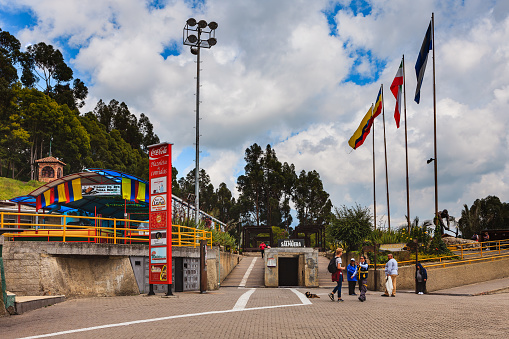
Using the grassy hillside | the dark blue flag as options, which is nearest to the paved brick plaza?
the dark blue flag

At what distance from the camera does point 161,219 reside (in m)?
17.7

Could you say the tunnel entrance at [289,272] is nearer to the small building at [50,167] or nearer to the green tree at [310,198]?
the small building at [50,167]

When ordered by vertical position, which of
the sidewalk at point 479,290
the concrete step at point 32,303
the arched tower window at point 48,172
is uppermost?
the arched tower window at point 48,172

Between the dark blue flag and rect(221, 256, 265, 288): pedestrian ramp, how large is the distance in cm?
1515

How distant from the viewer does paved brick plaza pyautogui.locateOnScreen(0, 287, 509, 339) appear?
8.92 metres

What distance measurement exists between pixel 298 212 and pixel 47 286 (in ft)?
234

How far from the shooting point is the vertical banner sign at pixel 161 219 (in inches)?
689

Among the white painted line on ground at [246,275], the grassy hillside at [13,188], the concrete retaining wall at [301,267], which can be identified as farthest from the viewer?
the grassy hillside at [13,188]

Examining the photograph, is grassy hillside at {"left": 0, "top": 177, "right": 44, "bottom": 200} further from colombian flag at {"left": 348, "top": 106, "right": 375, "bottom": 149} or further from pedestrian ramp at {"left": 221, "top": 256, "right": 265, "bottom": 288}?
colombian flag at {"left": 348, "top": 106, "right": 375, "bottom": 149}

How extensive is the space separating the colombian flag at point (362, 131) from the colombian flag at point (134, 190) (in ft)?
63.5

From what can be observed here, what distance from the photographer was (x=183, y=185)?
339ft

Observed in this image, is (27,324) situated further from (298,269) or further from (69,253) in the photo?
(298,269)

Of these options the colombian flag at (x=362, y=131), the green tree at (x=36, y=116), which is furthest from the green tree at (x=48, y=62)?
the colombian flag at (x=362, y=131)

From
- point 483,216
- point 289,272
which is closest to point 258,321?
point 289,272
